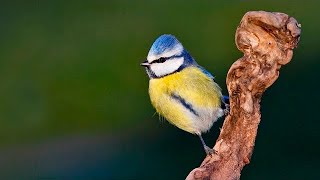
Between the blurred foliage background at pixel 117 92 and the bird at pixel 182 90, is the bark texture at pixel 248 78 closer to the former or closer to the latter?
the bird at pixel 182 90

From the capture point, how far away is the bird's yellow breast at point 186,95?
2641mm

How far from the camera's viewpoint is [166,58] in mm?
2650

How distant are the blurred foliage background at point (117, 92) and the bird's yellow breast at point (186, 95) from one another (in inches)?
41.1

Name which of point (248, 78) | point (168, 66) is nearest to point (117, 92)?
point (168, 66)

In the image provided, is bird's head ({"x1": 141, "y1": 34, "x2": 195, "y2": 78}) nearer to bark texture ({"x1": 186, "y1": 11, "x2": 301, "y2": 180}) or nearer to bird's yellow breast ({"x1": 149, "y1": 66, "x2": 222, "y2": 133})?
bird's yellow breast ({"x1": 149, "y1": 66, "x2": 222, "y2": 133})

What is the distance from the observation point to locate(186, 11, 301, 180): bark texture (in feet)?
6.08

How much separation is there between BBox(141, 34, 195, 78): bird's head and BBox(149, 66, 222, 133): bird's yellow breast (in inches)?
0.9

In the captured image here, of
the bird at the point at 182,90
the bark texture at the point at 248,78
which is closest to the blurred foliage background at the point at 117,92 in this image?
the bird at the point at 182,90

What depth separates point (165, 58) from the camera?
265 cm

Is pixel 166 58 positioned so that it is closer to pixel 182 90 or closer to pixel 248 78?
pixel 182 90

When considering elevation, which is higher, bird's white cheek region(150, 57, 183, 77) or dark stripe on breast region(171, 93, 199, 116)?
bird's white cheek region(150, 57, 183, 77)

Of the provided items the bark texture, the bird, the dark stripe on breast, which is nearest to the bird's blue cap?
the bird

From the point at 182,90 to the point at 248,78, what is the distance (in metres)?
0.71

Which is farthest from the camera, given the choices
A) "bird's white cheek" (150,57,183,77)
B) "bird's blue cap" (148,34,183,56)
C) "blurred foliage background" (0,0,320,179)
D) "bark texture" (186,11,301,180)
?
"blurred foliage background" (0,0,320,179)
